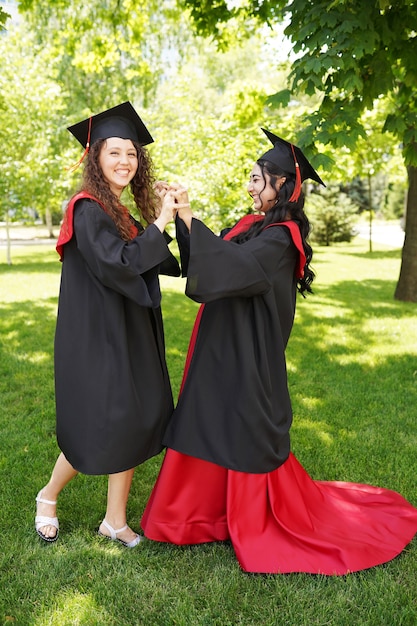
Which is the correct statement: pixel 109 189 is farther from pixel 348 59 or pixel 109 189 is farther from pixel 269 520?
pixel 348 59

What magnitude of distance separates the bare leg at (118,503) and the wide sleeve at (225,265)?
1155 mm

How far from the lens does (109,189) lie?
282 centimetres

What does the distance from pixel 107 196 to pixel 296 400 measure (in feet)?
10.7

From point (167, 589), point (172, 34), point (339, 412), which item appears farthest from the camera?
point (172, 34)

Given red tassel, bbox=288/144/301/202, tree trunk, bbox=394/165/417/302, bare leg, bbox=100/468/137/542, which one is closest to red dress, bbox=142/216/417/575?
bare leg, bbox=100/468/137/542

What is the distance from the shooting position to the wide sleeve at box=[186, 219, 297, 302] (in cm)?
252

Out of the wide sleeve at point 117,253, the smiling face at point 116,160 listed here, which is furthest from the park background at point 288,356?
the smiling face at point 116,160

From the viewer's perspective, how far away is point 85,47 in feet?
59.6

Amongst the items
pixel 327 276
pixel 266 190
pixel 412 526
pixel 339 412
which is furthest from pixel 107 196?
pixel 327 276

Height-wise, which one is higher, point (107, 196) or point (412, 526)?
point (107, 196)

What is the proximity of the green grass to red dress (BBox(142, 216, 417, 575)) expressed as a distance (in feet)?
0.24

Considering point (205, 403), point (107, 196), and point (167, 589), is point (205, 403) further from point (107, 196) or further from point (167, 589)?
point (107, 196)

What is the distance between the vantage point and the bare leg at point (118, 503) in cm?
309

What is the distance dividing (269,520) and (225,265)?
1.40 m
